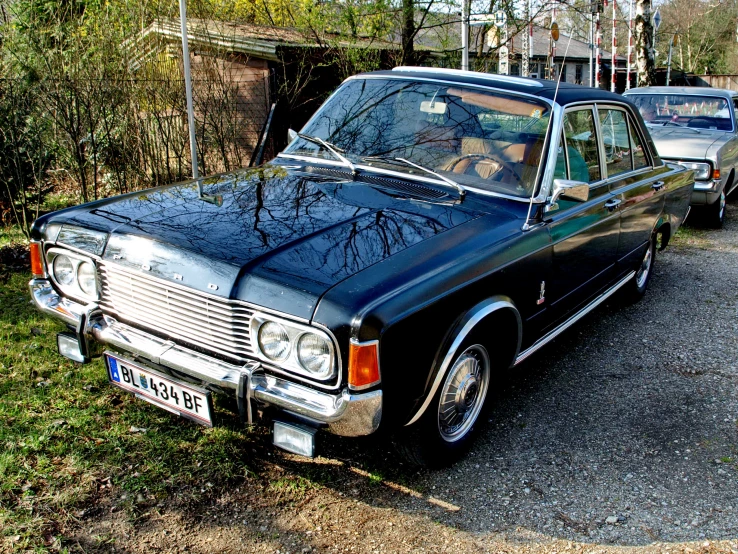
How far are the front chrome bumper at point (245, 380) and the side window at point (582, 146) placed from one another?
87.6 inches

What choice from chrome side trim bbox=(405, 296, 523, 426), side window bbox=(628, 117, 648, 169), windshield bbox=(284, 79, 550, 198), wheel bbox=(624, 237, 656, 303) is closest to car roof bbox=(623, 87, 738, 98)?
wheel bbox=(624, 237, 656, 303)

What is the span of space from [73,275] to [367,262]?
5.20ft

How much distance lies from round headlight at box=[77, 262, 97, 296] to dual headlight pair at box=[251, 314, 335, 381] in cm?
104

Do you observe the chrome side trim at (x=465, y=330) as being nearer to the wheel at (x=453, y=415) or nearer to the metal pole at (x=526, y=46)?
the wheel at (x=453, y=415)

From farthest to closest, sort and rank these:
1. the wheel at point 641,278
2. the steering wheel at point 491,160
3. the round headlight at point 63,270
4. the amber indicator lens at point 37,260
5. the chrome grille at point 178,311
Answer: the wheel at point 641,278, the steering wheel at point 491,160, the amber indicator lens at point 37,260, the round headlight at point 63,270, the chrome grille at point 178,311

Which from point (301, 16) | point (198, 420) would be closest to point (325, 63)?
point (301, 16)

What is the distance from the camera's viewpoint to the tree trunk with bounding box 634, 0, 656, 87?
14219 mm

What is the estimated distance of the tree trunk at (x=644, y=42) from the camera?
14219 mm

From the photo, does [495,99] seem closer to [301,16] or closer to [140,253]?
[140,253]

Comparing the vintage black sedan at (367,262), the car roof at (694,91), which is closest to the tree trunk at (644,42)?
the car roof at (694,91)

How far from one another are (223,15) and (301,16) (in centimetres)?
142

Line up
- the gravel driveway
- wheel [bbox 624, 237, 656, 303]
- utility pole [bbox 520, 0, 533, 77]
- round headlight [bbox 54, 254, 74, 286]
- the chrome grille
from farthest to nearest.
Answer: utility pole [bbox 520, 0, 533, 77] → wheel [bbox 624, 237, 656, 303] → round headlight [bbox 54, 254, 74, 286] → the gravel driveway → the chrome grille

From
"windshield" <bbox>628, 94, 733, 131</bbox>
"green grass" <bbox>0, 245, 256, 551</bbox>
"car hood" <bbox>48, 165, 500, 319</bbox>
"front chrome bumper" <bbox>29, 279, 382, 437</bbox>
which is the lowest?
"green grass" <bbox>0, 245, 256, 551</bbox>

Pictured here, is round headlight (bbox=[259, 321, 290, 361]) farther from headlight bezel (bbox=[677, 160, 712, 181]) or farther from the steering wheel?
headlight bezel (bbox=[677, 160, 712, 181])
